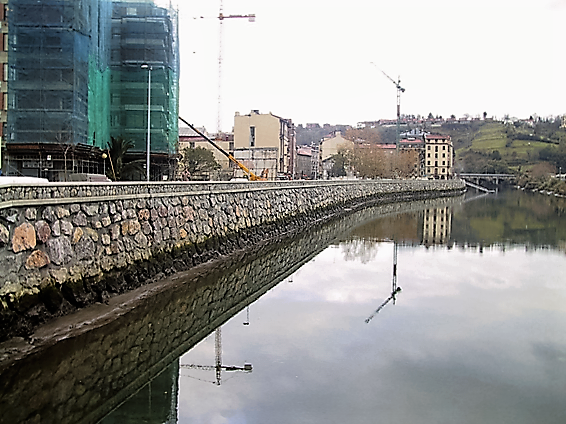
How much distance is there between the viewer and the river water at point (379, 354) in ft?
25.5

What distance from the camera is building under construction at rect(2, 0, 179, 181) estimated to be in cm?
2812

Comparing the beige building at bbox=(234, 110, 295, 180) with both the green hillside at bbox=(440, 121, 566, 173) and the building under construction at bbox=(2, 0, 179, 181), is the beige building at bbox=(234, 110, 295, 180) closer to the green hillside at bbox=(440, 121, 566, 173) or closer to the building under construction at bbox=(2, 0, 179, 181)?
the building under construction at bbox=(2, 0, 179, 181)

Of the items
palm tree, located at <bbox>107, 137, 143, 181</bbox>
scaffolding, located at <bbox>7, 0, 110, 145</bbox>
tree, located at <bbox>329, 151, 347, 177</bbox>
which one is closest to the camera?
scaffolding, located at <bbox>7, 0, 110, 145</bbox>

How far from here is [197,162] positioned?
51406mm

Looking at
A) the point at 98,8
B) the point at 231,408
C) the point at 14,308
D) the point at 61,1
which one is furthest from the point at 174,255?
the point at 98,8

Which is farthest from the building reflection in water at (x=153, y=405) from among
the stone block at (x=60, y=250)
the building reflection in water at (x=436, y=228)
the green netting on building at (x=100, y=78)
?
the green netting on building at (x=100, y=78)

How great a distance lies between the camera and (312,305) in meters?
13.6

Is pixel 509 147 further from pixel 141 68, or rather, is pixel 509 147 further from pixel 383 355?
pixel 383 355

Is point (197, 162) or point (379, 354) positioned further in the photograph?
point (197, 162)

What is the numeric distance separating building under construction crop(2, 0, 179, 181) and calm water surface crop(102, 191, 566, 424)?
16.3 meters

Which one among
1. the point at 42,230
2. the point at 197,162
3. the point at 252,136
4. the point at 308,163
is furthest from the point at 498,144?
the point at 42,230

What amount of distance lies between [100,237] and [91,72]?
2042 cm

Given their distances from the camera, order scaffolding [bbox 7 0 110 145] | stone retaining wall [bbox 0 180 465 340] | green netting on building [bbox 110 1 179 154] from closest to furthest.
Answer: stone retaining wall [bbox 0 180 465 340] < scaffolding [bbox 7 0 110 145] < green netting on building [bbox 110 1 179 154]

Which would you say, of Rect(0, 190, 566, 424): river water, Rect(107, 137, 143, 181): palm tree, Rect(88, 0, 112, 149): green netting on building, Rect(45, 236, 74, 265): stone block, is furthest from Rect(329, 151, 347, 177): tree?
Rect(45, 236, 74, 265): stone block
